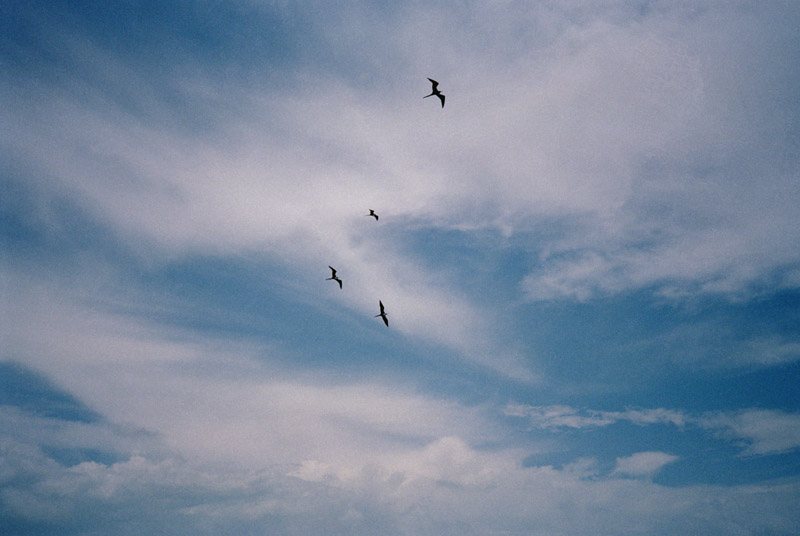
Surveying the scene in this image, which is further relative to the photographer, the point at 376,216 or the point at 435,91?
the point at 376,216

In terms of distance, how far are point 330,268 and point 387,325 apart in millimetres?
15289

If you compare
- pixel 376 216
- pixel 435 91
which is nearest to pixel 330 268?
pixel 376 216

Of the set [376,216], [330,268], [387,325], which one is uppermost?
[376,216]

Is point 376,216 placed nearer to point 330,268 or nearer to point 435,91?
point 330,268

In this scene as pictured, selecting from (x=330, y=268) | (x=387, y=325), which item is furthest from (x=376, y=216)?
(x=387, y=325)

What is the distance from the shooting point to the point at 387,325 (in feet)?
289

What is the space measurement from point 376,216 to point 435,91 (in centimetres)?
2500

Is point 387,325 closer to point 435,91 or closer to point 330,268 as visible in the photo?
point 330,268

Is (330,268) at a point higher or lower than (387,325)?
higher

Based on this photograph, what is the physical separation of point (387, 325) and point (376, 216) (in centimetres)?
2041

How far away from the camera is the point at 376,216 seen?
3600 inches

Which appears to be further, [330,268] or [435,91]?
[330,268]

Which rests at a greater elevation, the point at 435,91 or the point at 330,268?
the point at 435,91

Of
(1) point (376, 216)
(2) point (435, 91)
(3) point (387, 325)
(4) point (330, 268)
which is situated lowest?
(3) point (387, 325)
